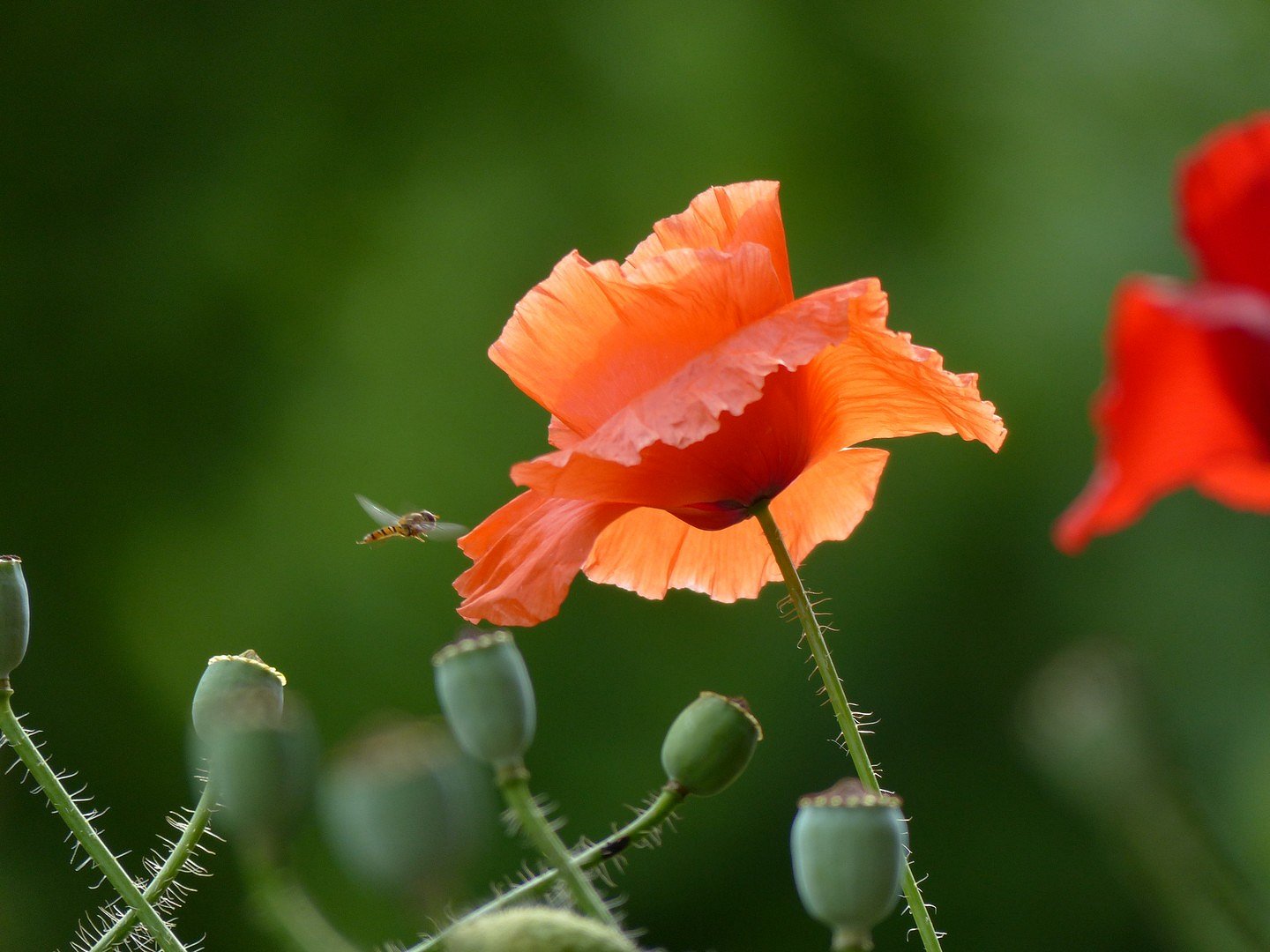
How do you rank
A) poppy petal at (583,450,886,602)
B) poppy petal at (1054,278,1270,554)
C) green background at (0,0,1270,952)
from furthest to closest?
green background at (0,0,1270,952) < poppy petal at (583,450,886,602) < poppy petal at (1054,278,1270,554)

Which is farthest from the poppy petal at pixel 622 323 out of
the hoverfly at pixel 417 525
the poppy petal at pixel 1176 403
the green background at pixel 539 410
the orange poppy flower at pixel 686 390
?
the green background at pixel 539 410

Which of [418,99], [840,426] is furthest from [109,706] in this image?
[840,426]

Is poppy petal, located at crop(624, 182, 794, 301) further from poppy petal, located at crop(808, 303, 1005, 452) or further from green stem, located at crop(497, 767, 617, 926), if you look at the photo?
green stem, located at crop(497, 767, 617, 926)

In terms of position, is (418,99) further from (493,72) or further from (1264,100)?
(1264,100)

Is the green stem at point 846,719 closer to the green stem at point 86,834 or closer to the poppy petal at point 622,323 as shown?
the poppy petal at point 622,323

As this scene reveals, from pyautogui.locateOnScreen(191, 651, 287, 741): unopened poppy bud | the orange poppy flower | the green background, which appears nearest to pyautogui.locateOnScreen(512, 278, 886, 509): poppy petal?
the orange poppy flower

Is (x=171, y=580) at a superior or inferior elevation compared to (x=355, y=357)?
inferior
